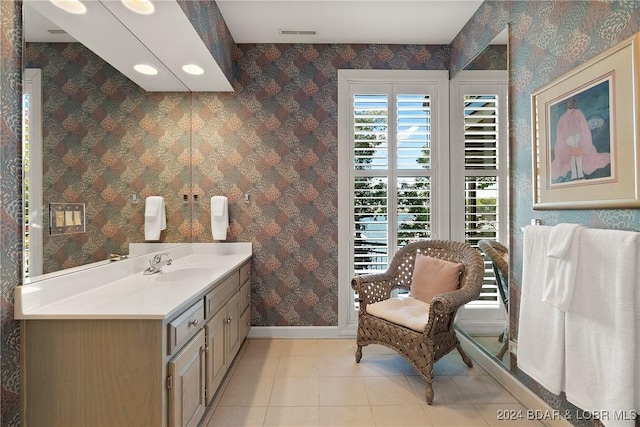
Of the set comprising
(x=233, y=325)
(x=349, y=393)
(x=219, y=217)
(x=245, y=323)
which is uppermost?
(x=219, y=217)

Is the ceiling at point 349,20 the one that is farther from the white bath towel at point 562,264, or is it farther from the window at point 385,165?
the white bath towel at point 562,264

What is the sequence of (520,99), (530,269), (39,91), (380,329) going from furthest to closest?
(380,329)
(520,99)
(530,269)
(39,91)

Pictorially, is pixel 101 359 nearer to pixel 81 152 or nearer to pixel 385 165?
pixel 81 152

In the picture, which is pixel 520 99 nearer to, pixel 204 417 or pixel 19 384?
pixel 204 417

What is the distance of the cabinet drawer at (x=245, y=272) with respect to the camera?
2.61 m

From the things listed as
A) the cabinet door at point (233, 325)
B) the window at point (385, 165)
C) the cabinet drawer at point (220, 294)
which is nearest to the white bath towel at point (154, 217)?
the cabinet drawer at point (220, 294)

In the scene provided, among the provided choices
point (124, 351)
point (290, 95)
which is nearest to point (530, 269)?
point (124, 351)

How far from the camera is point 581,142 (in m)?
1.53

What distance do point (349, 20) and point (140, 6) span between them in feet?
5.31

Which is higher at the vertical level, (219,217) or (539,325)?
(219,217)

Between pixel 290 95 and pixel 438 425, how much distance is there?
2.82 m

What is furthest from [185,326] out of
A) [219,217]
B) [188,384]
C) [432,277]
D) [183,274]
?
[432,277]

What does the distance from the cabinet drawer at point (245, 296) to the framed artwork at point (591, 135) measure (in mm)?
2222

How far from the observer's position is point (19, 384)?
1.25m
